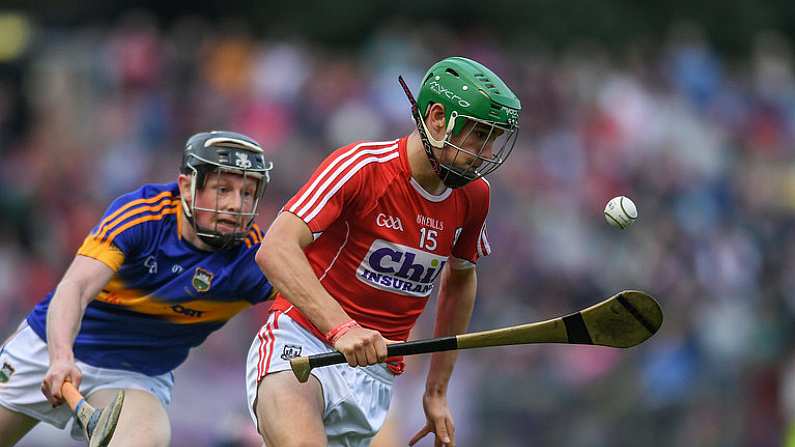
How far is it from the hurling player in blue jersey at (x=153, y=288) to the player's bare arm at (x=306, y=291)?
1008mm

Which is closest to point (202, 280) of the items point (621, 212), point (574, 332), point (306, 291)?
point (306, 291)

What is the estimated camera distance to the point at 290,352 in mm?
5359

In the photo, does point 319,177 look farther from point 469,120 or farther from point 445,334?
point 445,334

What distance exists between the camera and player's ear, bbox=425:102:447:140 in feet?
17.4

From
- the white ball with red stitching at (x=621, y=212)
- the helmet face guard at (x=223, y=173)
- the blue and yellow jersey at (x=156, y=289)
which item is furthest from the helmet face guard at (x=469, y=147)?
the blue and yellow jersey at (x=156, y=289)

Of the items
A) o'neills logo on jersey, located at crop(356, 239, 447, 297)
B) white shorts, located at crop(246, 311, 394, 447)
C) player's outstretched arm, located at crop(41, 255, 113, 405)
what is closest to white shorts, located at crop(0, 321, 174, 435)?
player's outstretched arm, located at crop(41, 255, 113, 405)

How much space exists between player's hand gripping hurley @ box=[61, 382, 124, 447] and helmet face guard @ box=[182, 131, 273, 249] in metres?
0.85

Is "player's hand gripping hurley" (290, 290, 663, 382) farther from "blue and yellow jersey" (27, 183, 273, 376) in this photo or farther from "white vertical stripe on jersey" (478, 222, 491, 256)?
"blue and yellow jersey" (27, 183, 273, 376)

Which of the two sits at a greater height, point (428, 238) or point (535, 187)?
point (428, 238)

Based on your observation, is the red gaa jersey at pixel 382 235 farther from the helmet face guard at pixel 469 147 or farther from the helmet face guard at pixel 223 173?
the helmet face guard at pixel 223 173

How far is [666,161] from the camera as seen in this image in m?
13.7

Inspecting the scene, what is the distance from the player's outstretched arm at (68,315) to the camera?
5.68m

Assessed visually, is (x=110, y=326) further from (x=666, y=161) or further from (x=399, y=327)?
(x=666, y=161)

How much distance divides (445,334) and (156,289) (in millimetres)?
1347
